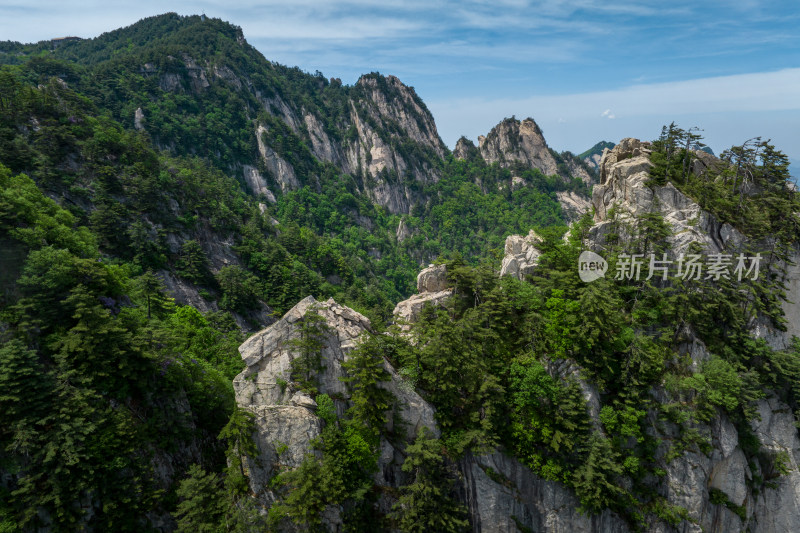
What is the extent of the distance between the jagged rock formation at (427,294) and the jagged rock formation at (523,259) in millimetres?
6526

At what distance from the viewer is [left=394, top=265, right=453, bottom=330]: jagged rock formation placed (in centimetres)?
3647

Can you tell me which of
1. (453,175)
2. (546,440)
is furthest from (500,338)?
(453,175)

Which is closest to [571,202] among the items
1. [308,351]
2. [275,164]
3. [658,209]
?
[275,164]

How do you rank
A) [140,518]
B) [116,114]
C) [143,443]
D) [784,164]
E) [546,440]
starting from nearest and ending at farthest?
[140,518] < [143,443] < [546,440] < [784,164] < [116,114]

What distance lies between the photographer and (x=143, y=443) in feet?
82.2

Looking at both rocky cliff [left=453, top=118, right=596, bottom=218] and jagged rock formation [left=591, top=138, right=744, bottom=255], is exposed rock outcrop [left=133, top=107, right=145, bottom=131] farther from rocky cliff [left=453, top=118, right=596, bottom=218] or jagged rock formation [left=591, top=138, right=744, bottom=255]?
rocky cliff [left=453, top=118, right=596, bottom=218]

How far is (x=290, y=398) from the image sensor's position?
27.6m

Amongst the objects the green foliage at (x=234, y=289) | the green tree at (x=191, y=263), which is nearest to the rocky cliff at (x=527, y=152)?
the green foliage at (x=234, y=289)

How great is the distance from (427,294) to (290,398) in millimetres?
17060

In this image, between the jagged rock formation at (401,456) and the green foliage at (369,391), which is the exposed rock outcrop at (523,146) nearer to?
the jagged rock formation at (401,456)

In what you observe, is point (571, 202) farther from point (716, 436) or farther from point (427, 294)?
point (716, 436)

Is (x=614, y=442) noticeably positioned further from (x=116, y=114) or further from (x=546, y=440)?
(x=116, y=114)

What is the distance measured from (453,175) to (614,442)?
176 metres

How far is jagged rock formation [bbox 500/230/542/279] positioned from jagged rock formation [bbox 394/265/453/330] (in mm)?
6526
